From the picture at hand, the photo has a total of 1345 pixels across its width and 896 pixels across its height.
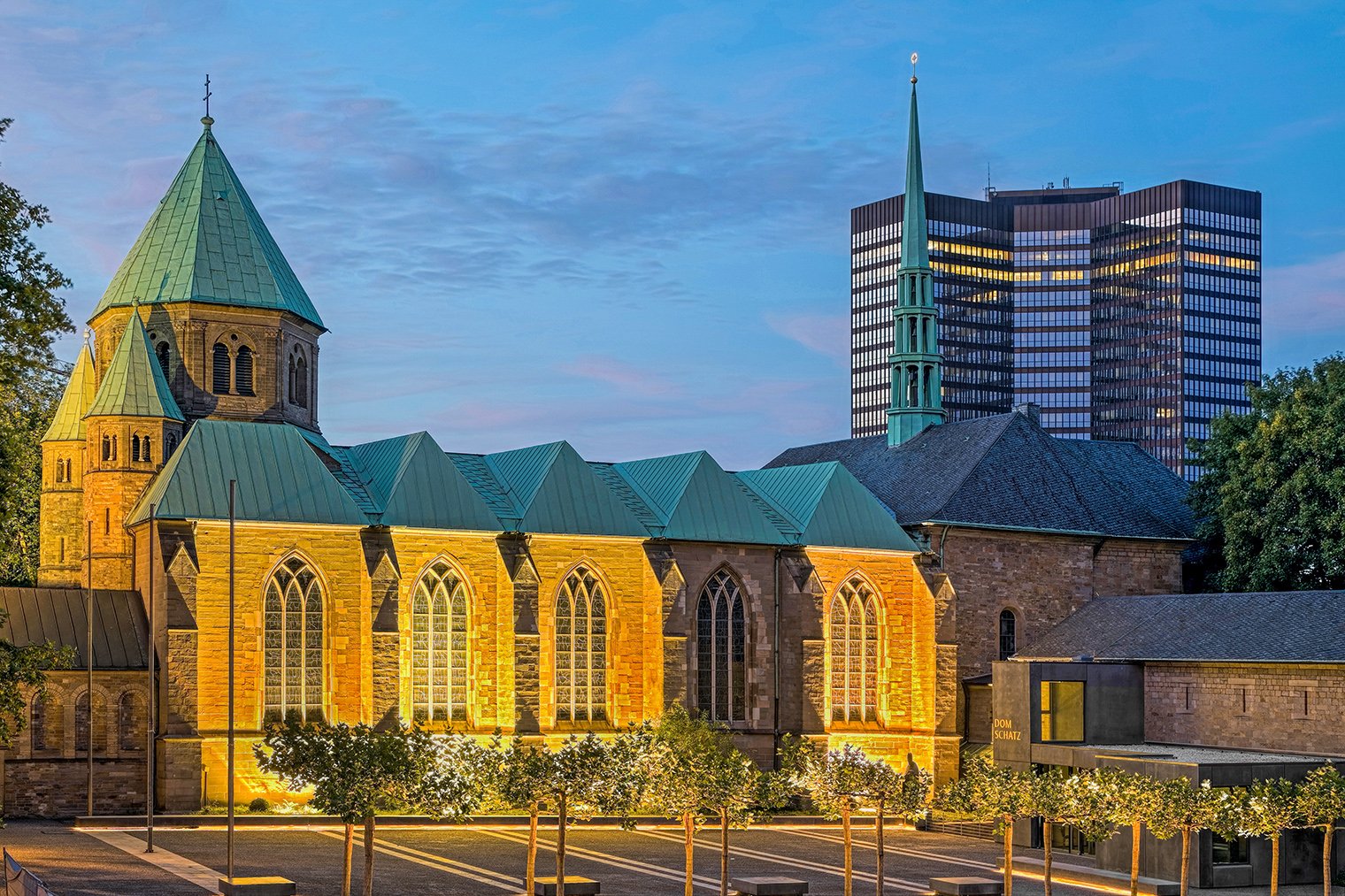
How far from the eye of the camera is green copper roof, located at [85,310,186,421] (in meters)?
58.3

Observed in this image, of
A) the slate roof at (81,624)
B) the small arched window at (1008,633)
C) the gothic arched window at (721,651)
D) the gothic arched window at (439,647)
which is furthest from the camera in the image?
the small arched window at (1008,633)

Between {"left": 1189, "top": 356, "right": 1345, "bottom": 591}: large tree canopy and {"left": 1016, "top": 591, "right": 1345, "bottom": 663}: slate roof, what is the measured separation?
5797 millimetres

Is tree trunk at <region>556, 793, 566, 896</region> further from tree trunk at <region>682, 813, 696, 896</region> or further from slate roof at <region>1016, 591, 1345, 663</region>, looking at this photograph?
slate roof at <region>1016, 591, 1345, 663</region>

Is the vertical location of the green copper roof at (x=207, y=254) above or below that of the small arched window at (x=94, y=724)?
above

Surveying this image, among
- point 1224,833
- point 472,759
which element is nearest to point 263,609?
point 472,759

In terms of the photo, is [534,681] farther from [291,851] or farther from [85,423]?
[85,423]

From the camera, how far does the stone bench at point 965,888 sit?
39.5 metres

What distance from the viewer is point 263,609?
2136 inches

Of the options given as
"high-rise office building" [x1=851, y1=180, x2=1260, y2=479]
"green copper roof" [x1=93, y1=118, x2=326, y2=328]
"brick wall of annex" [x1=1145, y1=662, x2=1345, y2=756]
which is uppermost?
"high-rise office building" [x1=851, y1=180, x2=1260, y2=479]

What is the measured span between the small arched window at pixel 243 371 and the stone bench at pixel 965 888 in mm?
34008

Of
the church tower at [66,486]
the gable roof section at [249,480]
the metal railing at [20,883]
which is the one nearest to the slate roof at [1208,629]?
the gable roof section at [249,480]

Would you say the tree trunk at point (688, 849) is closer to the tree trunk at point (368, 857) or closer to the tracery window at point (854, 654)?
the tree trunk at point (368, 857)

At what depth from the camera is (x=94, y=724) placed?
52625mm

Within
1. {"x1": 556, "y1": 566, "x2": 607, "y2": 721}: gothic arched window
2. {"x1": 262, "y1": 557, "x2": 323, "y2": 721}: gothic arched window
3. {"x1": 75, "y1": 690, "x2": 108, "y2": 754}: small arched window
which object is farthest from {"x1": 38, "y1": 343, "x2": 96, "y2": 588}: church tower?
{"x1": 556, "y1": 566, "x2": 607, "y2": 721}: gothic arched window
